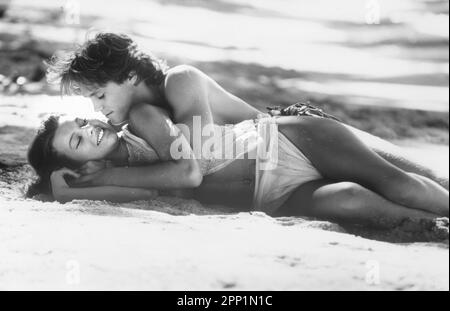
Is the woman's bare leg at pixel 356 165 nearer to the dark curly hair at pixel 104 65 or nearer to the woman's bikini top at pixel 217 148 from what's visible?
the woman's bikini top at pixel 217 148

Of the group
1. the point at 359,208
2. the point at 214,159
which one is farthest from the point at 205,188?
the point at 359,208

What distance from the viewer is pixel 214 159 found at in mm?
2537

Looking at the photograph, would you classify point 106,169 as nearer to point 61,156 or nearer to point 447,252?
point 61,156

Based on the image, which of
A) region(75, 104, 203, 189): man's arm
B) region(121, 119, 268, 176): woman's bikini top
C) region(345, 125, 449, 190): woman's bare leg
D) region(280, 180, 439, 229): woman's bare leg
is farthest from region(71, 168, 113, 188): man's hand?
region(345, 125, 449, 190): woman's bare leg

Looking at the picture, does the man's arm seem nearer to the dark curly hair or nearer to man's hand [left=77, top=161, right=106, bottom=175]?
man's hand [left=77, top=161, right=106, bottom=175]

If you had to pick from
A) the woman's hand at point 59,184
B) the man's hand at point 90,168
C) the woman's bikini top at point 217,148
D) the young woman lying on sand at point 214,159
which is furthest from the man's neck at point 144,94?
the woman's hand at point 59,184

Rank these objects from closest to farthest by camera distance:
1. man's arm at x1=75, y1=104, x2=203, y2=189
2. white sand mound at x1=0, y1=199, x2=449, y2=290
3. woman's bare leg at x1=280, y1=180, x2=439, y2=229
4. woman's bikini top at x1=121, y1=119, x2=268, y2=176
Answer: white sand mound at x1=0, y1=199, x2=449, y2=290
woman's bare leg at x1=280, y1=180, x2=439, y2=229
man's arm at x1=75, y1=104, x2=203, y2=189
woman's bikini top at x1=121, y1=119, x2=268, y2=176

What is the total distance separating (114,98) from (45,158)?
1.19 feet

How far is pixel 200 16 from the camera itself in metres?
4.79

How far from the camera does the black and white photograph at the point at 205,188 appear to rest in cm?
184

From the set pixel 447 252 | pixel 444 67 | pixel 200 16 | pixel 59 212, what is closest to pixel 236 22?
pixel 200 16

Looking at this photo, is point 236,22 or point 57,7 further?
point 57,7

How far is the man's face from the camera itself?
259cm

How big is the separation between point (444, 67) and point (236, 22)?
4.78 feet
